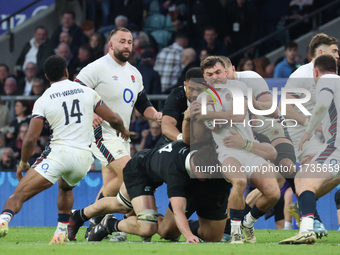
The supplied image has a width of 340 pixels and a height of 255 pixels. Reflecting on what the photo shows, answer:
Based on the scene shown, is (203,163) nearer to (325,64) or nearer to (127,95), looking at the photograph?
(325,64)

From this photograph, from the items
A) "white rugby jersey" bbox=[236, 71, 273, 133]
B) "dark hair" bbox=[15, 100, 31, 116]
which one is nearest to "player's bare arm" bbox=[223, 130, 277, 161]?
"white rugby jersey" bbox=[236, 71, 273, 133]

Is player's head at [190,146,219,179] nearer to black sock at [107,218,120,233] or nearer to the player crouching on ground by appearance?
the player crouching on ground

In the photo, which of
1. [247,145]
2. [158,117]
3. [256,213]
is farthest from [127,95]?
[256,213]

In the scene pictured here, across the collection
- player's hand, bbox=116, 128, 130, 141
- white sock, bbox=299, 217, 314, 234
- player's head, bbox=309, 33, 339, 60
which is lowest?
white sock, bbox=299, 217, 314, 234

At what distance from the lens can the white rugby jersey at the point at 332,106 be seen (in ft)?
18.4

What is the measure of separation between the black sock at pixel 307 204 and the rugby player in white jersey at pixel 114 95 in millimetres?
2397

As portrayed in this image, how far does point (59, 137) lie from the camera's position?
596cm

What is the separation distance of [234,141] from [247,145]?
0.17 meters

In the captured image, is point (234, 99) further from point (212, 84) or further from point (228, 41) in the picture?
point (228, 41)

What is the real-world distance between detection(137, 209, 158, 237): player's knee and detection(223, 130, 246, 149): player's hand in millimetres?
1105

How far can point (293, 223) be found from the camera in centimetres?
943

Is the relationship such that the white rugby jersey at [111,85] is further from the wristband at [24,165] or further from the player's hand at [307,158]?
the player's hand at [307,158]

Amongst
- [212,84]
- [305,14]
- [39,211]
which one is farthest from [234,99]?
[305,14]

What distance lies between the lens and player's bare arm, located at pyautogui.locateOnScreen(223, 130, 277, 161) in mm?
6098
